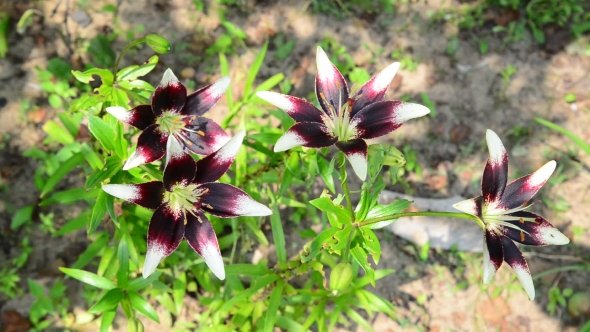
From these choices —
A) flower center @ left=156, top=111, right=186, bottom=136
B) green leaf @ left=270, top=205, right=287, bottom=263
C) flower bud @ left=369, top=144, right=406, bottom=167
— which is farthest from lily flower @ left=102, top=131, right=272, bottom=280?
green leaf @ left=270, top=205, right=287, bottom=263

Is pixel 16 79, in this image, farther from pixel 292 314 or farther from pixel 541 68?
pixel 541 68

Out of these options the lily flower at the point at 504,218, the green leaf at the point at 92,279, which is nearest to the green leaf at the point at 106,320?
the green leaf at the point at 92,279

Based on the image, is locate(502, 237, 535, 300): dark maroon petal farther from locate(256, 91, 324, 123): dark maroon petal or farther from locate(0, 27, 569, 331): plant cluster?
→ locate(256, 91, 324, 123): dark maroon petal

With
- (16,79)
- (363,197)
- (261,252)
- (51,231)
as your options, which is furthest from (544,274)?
(16,79)

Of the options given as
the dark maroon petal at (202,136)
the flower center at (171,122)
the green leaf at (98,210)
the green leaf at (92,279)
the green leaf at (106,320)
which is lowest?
the green leaf at (106,320)

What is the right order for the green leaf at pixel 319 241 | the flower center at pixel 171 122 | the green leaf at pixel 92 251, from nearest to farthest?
the green leaf at pixel 319 241
the flower center at pixel 171 122
the green leaf at pixel 92 251

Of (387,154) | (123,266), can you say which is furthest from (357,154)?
(123,266)

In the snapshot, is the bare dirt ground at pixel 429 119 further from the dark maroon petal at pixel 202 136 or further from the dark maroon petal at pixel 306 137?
the dark maroon petal at pixel 306 137
